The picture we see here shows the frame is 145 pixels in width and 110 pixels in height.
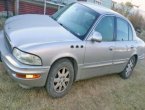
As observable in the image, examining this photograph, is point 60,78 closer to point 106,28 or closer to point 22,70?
point 22,70

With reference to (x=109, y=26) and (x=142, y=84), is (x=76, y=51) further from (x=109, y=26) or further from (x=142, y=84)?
(x=142, y=84)

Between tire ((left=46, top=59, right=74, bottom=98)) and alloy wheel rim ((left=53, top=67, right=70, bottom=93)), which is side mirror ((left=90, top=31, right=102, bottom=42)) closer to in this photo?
tire ((left=46, top=59, right=74, bottom=98))

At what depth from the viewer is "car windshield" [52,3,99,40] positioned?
4805 mm

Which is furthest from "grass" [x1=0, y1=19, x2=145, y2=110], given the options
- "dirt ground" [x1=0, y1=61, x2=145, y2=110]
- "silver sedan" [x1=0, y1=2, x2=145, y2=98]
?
"silver sedan" [x1=0, y1=2, x2=145, y2=98]

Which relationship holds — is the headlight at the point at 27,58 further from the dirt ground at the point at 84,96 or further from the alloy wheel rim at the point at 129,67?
the alloy wheel rim at the point at 129,67

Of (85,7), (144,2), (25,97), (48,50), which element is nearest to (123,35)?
(85,7)

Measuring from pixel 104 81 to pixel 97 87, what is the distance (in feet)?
1.85

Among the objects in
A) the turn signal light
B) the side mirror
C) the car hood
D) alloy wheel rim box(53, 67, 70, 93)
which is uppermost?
the car hood

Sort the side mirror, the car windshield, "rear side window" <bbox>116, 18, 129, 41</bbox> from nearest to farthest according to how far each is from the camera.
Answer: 1. the side mirror
2. the car windshield
3. "rear side window" <bbox>116, 18, 129, 41</bbox>

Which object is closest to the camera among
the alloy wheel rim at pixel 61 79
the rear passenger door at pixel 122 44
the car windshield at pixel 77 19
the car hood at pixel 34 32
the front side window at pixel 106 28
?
the car hood at pixel 34 32

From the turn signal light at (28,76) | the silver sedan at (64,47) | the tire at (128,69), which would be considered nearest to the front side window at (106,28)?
the silver sedan at (64,47)

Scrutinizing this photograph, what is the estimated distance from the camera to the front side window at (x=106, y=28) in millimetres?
5062

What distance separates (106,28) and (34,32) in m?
1.78

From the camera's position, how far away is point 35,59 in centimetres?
387
